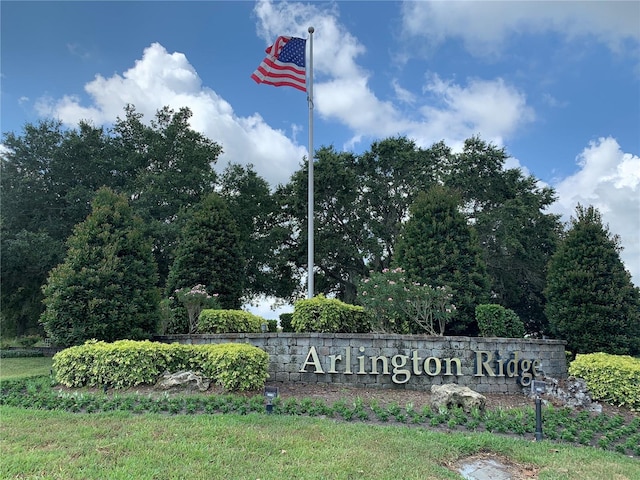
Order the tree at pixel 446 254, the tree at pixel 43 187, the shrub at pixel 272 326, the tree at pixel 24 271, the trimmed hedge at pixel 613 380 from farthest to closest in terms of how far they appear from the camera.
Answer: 1. the tree at pixel 43 187
2. the tree at pixel 24 271
3. the shrub at pixel 272 326
4. the tree at pixel 446 254
5. the trimmed hedge at pixel 613 380

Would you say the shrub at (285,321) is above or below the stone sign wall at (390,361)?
above

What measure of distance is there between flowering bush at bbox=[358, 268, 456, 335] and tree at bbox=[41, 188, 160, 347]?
4488 mm

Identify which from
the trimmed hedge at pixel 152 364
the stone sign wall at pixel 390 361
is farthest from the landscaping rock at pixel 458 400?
the trimmed hedge at pixel 152 364

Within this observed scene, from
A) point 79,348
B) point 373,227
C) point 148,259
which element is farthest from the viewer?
point 373,227

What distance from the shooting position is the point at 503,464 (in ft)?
13.9

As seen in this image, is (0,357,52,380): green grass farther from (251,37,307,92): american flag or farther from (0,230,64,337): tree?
(251,37,307,92): american flag

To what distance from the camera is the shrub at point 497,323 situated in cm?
920

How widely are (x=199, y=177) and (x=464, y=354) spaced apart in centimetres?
1337

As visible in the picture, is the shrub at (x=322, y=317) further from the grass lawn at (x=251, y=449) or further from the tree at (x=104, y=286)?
the grass lawn at (x=251, y=449)

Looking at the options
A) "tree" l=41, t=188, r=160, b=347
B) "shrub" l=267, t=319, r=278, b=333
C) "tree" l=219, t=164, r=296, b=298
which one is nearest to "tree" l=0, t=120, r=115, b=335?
"tree" l=219, t=164, r=296, b=298

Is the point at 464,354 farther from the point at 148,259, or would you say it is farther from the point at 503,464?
the point at 148,259

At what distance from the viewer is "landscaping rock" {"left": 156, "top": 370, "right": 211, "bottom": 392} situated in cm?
649

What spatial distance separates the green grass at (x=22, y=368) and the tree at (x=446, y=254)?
842cm

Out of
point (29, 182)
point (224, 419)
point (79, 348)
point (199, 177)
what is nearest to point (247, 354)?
point (224, 419)
